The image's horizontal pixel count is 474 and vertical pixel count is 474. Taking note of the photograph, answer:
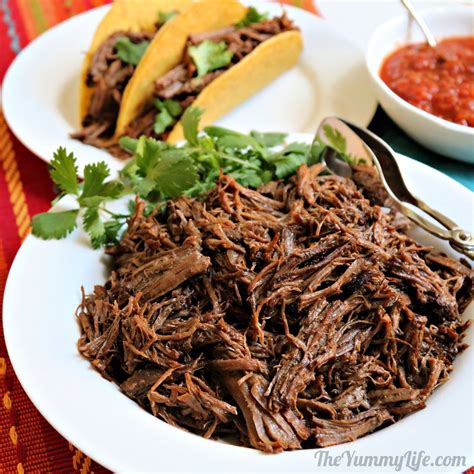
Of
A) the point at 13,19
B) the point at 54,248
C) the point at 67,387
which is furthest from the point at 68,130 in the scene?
the point at 67,387

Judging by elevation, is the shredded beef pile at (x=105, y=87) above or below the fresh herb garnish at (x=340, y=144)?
above

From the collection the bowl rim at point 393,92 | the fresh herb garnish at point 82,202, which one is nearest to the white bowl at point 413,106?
the bowl rim at point 393,92

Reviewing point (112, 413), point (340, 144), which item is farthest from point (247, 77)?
point (112, 413)

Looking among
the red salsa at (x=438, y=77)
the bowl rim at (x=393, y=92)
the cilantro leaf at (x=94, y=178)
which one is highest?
the cilantro leaf at (x=94, y=178)

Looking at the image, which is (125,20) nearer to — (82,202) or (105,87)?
(105,87)

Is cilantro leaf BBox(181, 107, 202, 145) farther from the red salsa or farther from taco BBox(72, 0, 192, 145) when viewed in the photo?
the red salsa

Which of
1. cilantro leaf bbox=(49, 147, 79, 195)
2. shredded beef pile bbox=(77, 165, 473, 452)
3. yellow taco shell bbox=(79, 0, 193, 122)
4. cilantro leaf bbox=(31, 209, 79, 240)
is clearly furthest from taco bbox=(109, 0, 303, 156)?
shredded beef pile bbox=(77, 165, 473, 452)

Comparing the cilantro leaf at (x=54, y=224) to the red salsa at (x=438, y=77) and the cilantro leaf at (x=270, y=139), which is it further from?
the red salsa at (x=438, y=77)
